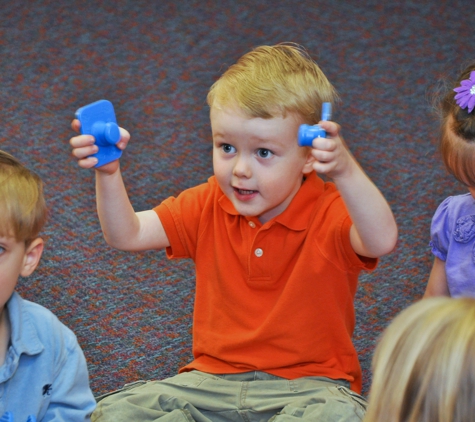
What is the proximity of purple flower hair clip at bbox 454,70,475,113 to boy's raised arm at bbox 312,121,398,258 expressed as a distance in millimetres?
250

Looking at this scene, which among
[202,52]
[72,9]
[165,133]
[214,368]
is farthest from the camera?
[72,9]

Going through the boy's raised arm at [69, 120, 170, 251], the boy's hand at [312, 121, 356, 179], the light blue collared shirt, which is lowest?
the light blue collared shirt

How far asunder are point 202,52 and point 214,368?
1618 millimetres

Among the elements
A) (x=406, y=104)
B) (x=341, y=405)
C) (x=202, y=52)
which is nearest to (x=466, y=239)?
(x=341, y=405)

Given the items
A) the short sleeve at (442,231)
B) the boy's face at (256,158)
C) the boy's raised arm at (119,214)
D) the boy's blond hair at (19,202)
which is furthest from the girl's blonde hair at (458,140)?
the boy's blond hair at (19,202)

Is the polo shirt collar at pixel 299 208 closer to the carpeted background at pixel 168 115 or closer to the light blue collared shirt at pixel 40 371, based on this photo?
the light blue collared shirt at pixel 40 371

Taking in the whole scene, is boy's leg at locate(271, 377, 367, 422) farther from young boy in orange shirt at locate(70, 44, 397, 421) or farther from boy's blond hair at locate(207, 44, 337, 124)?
boy's blond hair at locate(207, 44, 337, 124)

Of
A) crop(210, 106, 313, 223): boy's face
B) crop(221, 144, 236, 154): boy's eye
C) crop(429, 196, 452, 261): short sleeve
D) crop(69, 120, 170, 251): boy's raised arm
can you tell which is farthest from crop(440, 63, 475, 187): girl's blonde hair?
crop(69, 120, 170, 251): boy's raised arm

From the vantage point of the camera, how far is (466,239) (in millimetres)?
1265

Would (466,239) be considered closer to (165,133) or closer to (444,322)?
(444,322)

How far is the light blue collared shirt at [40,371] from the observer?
1.01m

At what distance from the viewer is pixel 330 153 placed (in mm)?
962

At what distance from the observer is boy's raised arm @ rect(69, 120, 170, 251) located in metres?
1.06

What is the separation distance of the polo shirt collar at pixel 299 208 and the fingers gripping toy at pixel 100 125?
0.24 m
